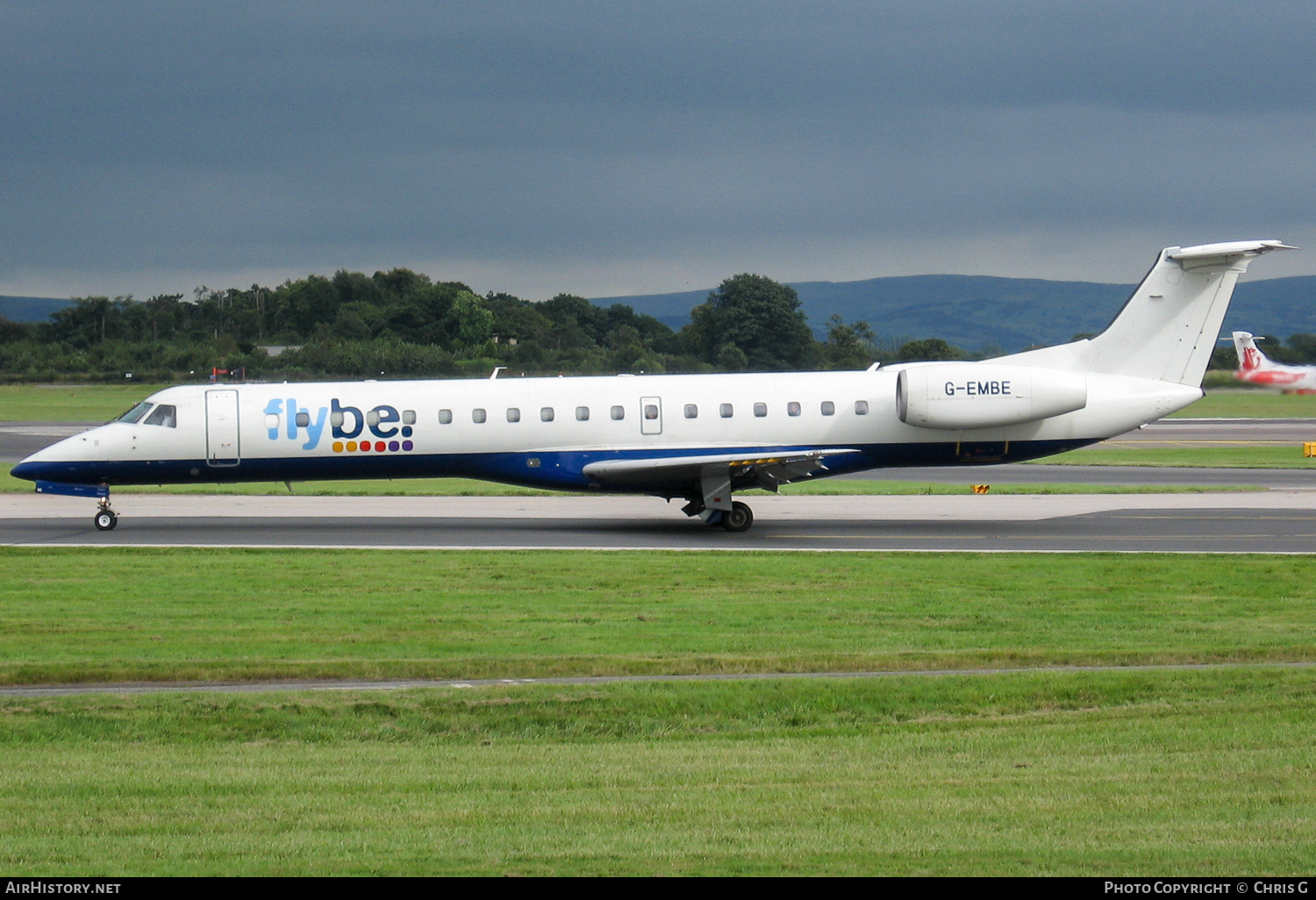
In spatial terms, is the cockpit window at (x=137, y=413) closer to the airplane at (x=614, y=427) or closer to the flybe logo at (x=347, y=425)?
the airplane at (x=614, y=427)

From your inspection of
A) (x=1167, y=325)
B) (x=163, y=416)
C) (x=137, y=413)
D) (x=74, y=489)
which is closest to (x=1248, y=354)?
(x=1167, y=325)

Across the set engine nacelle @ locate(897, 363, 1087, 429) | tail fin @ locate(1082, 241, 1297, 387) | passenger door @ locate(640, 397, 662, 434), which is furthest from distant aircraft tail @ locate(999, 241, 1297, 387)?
passenger door @ locate(640, 397, 662, 434)

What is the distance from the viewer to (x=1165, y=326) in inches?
1061

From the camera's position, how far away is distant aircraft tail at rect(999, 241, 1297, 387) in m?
26.8

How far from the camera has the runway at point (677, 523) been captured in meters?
24.3

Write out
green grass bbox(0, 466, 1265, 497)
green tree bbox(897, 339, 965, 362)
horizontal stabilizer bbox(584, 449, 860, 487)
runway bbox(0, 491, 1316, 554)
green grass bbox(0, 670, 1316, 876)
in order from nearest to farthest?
green grass bbox(0, 670, 1316, 876) → runway bbox(0, 491, 1316, 554) → horizontal stabilizer bbox(584, 449, 860, 487) → green grass bbox(0, 466, 1265, 497) → green tree bbox(897, 339, 965, 362)

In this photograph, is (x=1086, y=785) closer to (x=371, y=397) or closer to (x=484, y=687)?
(x=484, y=687)

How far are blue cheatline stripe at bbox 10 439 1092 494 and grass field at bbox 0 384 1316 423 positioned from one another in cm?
4634

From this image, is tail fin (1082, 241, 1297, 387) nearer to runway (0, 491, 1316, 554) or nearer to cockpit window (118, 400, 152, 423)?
runway (0, 491, 1316, 554)

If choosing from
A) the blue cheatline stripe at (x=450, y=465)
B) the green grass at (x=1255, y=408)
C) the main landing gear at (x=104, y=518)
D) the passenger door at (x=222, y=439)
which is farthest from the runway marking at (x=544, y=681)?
the green grass at (x=1255, y=408)

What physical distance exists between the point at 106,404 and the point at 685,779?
81.8 meters

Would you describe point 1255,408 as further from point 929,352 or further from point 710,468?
point 710,468

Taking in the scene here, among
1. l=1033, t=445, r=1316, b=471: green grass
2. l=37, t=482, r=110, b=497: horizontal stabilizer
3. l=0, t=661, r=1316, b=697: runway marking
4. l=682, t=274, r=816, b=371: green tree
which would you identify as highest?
l=682, t=274, r=816, b=371: green tree

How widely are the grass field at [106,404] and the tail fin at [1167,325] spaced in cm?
4397
